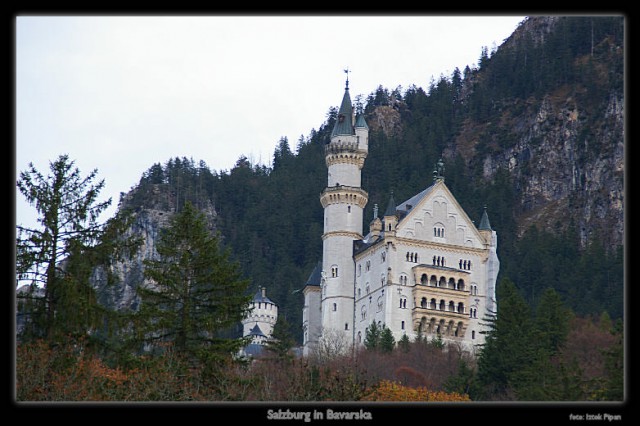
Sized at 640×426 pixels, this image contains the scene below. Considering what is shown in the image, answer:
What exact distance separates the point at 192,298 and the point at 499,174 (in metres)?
133

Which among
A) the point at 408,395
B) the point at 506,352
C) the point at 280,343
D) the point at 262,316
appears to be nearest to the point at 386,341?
the point at 280,343

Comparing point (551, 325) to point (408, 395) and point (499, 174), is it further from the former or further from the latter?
point (499, 174)

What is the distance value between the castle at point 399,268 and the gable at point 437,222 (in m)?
0.08

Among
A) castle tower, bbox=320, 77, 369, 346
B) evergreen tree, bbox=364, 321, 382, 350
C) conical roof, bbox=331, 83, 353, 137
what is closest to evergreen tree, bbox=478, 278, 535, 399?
evergreen tree, bbox=364, 321, 382, 350

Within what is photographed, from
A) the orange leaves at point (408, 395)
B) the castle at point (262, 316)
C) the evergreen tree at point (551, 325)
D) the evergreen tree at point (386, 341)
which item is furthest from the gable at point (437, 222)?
the orange leaves at point (408, 395)

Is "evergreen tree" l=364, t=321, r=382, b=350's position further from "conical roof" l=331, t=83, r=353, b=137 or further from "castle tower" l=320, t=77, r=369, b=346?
"conical roof" l=331, t=83, r=353, b=137

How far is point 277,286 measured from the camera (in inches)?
5965

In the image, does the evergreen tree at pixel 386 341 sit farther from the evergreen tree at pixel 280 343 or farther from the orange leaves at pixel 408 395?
the orange leaves at pixel 408 395

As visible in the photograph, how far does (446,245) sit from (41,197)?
7069 centimetres

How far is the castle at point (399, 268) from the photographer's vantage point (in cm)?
10412

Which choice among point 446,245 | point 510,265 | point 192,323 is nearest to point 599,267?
→ point 510,265

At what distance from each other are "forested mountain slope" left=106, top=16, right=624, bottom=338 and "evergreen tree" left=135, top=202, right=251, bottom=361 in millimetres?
96389

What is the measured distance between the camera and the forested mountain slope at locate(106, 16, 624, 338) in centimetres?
16062
